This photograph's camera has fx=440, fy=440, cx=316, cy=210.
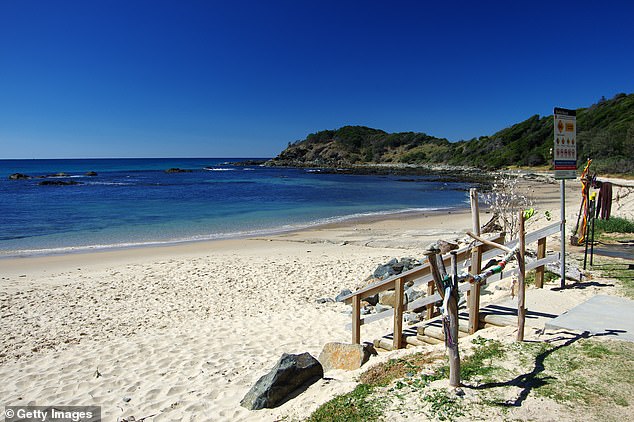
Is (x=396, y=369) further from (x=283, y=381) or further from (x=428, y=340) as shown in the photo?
(x=283, y=381)

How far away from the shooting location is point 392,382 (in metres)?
4.73

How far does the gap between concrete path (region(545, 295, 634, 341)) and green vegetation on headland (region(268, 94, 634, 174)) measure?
1394 inches

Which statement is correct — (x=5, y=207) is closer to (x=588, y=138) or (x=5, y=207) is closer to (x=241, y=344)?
(x=241, y=344)

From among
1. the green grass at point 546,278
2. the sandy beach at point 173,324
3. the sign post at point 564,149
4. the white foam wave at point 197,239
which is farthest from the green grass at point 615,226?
the white foam wave at point 197,239

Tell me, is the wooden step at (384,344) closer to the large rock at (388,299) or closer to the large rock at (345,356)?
the large rock at (345,356)

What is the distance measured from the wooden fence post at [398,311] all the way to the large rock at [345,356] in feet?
1.47

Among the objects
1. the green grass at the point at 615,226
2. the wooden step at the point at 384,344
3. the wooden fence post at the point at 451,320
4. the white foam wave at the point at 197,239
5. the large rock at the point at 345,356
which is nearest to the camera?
the wooden fence post at the point at 451,320

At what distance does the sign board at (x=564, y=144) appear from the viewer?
730 centimetres

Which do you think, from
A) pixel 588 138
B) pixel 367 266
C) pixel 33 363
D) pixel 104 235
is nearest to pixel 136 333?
pixel 33 363

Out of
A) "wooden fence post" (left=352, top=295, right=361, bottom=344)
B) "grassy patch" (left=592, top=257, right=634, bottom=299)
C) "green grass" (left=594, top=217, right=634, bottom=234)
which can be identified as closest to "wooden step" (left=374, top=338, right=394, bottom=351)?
"wooden fence post" (left=352, top=295, right=361, bottom=344)

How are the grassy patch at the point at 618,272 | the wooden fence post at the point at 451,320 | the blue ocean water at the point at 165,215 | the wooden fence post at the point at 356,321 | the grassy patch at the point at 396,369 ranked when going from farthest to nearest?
the blue ocean water at the point at 165,215 → the grassy patch at the point at 618,272 → the wooden fence post at the point at 356,321 → the grassy patch at the point at 396,369 → the wooden fence post at the point at 451,320

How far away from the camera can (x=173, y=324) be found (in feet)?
28.9

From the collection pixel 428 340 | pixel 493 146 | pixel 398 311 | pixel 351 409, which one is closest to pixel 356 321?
pixel 398 311

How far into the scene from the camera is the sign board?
7297 mm
